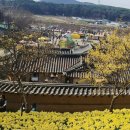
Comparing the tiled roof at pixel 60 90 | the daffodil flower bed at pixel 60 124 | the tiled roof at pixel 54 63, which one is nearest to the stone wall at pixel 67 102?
the tiled roof at pixel 60 90

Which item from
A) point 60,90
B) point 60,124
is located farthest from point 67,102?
point 60,124

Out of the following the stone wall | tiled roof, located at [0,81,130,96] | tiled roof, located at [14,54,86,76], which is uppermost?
tiled roof, located at [0,81,130,96]

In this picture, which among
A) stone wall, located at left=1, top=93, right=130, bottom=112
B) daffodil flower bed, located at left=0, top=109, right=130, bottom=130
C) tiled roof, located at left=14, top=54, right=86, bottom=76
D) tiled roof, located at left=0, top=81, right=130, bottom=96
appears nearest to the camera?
daffodil flower bed, located at left=0, top=109, right=130, bottom=130

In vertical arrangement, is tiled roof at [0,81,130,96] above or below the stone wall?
above

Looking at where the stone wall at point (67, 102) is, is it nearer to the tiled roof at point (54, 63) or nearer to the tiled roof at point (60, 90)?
the tiled roof at point (60, 90)

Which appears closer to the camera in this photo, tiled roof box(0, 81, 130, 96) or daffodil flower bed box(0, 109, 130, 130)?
daffodil flower bed box(0, 109, 130, 130)

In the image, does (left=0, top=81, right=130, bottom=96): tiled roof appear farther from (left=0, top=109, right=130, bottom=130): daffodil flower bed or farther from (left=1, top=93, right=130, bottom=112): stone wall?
(left=0, top=109, right=130, bottom=130): daffodil flower bed

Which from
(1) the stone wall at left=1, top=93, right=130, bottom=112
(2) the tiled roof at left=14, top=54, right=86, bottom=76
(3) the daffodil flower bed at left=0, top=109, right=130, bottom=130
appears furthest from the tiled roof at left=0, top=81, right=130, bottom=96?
(2) the tiled roof at left=14, top=54, right=86, bottom=76

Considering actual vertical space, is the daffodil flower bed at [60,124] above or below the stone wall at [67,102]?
above

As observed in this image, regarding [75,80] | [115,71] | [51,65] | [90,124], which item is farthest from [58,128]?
[51,65]
